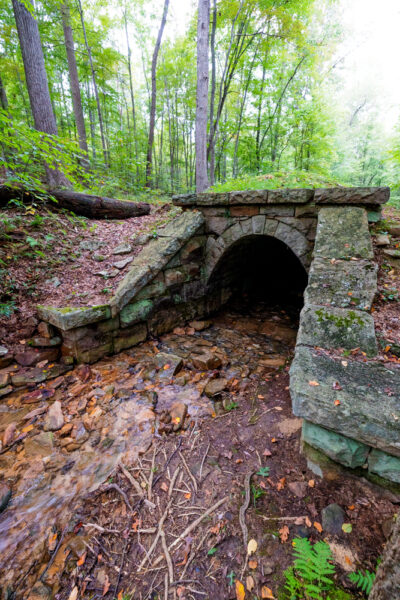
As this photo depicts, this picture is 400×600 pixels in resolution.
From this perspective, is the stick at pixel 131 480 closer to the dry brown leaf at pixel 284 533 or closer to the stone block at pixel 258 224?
the dry brown leaf at pixel 284 533

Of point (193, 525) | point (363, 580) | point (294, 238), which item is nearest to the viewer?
point (363, 580)

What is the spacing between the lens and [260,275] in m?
6.18

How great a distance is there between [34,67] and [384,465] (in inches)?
345

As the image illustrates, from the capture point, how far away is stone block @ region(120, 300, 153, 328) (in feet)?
11.1

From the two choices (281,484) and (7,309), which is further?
(7,309)

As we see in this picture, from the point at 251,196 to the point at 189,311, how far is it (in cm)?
205

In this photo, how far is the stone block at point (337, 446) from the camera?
144 centimetres

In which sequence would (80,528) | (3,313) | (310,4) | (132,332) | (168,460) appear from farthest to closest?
(310,4) < (132,332) < (3,313) < (168,460) < (80,528)

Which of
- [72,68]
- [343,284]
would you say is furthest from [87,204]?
[72,68]

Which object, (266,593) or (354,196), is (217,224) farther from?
(266,593)

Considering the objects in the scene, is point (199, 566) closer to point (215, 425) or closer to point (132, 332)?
point (215, 425)

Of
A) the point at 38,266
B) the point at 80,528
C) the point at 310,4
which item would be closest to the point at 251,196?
the point at 38,266

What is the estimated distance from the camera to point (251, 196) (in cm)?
358

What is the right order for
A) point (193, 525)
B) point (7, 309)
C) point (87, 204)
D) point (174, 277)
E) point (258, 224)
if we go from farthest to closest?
point (87, 204) < point (174, 277) < point (258, 224) < point (7, 309) < point (193, 525)
